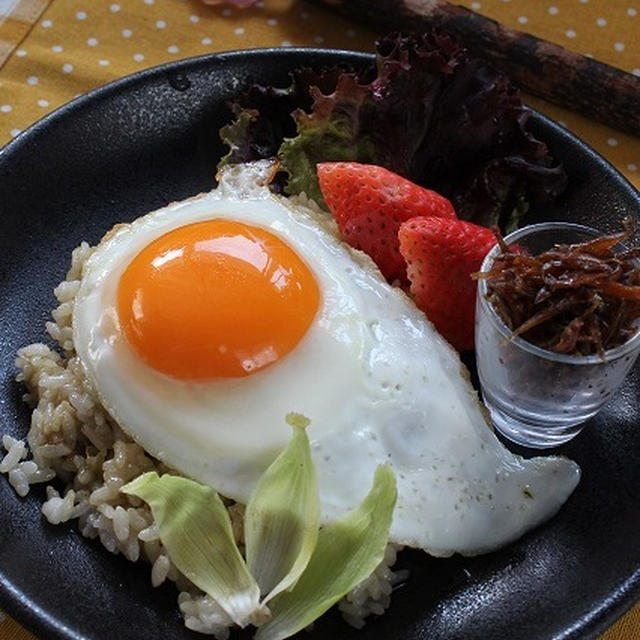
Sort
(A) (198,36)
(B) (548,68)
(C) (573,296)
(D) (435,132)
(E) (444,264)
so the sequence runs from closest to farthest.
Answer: (C) (573,296)
(E) (444,264)
(D) (435,132)
(B) (548,68)
(A) (198,36)

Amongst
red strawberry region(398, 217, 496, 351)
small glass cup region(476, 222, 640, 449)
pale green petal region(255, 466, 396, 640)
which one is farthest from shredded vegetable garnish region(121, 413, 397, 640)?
red strawberry region(398, 217, 496, 351)

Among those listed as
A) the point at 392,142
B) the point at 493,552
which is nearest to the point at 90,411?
the point at 493,552

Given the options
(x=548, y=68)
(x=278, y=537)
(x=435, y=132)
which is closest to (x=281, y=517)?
(x=278, y=537)

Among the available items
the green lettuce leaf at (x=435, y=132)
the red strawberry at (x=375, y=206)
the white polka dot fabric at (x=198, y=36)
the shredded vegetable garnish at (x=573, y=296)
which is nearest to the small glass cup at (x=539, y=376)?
the shredded vegetable garnish at (x=573, y=296)

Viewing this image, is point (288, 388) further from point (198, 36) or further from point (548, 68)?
point (198, 36)

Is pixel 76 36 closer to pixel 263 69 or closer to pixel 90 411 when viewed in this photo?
pixel 263 69
